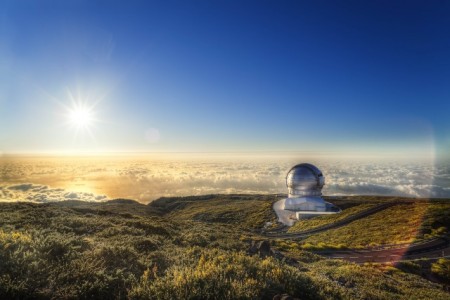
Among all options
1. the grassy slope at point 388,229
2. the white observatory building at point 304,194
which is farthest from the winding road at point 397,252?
the white observatory building at point 304,194

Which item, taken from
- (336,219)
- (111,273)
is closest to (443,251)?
(336,219)

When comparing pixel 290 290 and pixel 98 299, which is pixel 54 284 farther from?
pixel 290 290

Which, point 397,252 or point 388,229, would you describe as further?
point 388,229

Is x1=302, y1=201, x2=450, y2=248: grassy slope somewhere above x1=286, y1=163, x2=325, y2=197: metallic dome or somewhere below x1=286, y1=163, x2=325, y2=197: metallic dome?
below

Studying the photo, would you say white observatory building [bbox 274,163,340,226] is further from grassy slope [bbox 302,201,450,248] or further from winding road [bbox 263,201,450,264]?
winding road [bbox 263,201,450,264]

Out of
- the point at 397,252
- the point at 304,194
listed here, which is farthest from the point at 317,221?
the point at 397,252

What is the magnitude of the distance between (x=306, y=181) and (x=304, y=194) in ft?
10.00

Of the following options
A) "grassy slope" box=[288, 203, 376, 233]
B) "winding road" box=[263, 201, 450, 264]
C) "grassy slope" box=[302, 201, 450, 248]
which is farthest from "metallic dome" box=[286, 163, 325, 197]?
"winding road" box=[263, 201, 450, 264]

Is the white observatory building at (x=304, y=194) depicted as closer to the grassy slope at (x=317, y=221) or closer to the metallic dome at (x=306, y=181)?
the metallic dome at (x=306, y=181)

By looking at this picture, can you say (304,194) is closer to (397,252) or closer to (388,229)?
(388,229)

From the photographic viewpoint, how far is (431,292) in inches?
446

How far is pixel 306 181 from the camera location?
182ft

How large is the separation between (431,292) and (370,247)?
1592 cm

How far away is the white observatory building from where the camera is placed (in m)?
53.2
